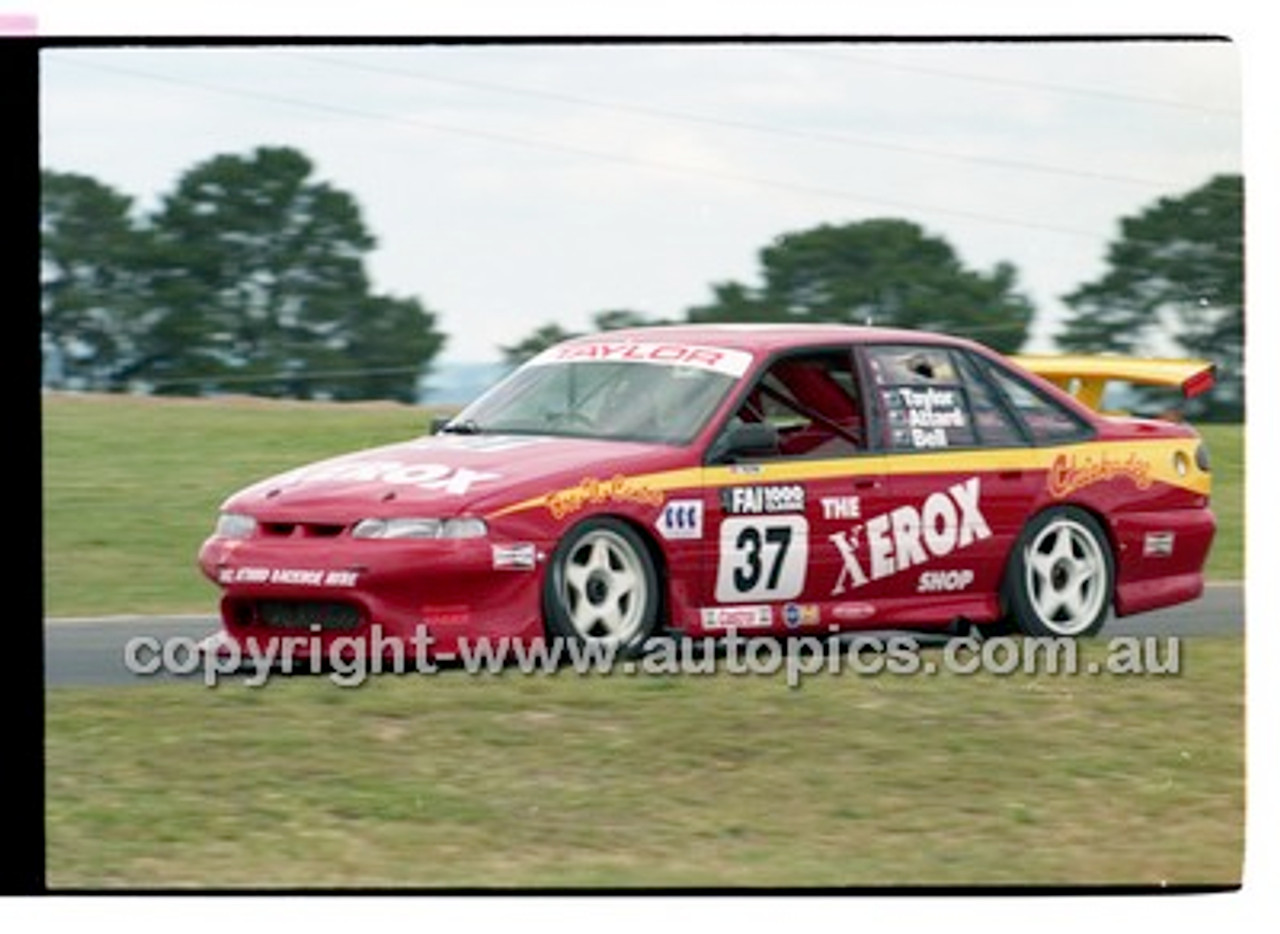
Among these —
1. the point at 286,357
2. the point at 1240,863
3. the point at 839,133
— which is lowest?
the point at 1240,863

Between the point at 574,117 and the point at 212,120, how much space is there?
86cm

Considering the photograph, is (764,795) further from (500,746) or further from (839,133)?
(839,133)

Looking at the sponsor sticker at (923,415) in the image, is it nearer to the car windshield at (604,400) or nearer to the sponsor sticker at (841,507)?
the sponsor sticker at (841,507)

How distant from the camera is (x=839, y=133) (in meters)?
8.51

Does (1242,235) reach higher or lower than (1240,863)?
A: higher

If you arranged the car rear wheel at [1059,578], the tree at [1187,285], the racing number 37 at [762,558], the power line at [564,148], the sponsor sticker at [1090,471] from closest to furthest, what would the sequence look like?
1. the power line at [564,148]
2. the tree at [1187,285]
3. the racing number 37 at [762,558]
4. the car rear wheel at [1059,578]
5. the sponsor sticker at [1090,471]

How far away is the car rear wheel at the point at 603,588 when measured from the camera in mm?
8688

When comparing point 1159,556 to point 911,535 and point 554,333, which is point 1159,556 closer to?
point 911,535

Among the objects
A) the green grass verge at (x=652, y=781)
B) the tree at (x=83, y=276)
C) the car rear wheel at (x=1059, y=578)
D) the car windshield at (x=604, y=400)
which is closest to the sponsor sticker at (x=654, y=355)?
the car windshield at (x=604, y=400)

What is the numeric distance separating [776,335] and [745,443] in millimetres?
290

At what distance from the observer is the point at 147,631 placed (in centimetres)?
864

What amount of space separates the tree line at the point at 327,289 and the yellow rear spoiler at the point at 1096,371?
10 cm

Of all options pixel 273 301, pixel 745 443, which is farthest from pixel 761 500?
pixel 273 301

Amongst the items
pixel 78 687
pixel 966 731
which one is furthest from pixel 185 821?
pixel 966 731
